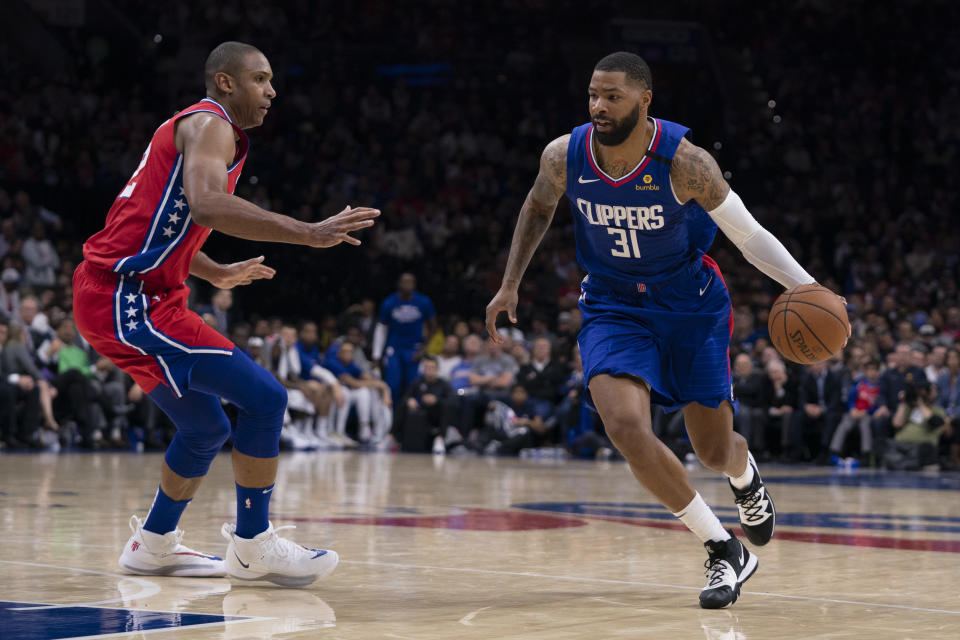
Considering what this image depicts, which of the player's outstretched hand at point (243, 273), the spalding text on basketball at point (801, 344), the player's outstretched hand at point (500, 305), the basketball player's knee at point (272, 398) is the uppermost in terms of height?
the player's outstretched hand at point (243, 273)

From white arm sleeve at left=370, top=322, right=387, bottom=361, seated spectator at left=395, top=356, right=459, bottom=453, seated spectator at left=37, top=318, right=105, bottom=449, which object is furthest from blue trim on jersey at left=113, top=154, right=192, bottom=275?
white arm sleeve at left=370, top=322, right=387, bottom=361

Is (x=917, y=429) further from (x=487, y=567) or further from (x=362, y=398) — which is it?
(x=487, y=567)

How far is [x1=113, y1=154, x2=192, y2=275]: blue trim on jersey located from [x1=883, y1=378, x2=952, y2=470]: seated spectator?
10.5 m

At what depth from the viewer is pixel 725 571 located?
4.70 metres

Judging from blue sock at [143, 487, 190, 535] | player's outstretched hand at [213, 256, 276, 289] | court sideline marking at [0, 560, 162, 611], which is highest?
player's outstretched hand at [213, 256, 276, 289]

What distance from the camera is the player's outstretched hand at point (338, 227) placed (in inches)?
171

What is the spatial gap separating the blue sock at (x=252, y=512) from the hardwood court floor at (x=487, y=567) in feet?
0.74

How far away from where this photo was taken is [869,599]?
15.6 feet

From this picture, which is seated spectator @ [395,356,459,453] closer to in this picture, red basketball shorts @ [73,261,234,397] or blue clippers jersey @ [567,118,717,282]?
blue clippers jersey @ [567,118,717,282]

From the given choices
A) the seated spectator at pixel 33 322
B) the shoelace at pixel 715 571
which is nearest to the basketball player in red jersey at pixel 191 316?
the shoelace at pixel 715 571

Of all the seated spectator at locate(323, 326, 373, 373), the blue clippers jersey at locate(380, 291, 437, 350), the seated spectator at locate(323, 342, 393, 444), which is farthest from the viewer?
the blue clippers jersey at locate(380, 291, 437, 350)

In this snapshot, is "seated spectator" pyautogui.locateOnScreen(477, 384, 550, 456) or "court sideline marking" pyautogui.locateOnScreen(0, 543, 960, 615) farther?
"seated spectator" pyautogui.locateOnScreen(477, 384, 550, 456)

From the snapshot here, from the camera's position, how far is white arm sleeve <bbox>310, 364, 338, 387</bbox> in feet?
53.3

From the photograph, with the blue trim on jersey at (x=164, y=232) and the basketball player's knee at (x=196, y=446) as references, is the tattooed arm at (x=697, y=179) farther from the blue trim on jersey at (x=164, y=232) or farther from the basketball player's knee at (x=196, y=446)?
the basketball player's knee at (x=196, y=446)
